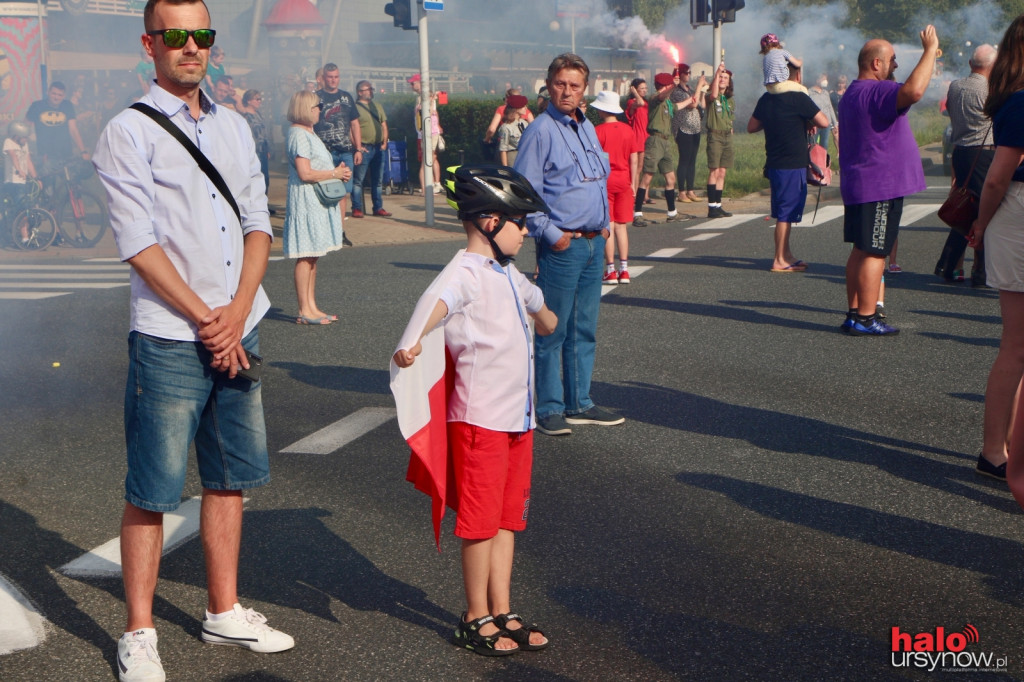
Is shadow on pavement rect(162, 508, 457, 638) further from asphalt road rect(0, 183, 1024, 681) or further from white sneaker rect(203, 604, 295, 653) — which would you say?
white sneaker rect(203, 604, 295, 653)

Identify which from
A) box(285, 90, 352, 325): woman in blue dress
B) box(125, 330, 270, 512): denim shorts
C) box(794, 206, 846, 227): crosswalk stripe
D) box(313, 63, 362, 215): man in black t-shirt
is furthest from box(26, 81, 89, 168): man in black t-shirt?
box(125, 330, 270, 512): denim shorts

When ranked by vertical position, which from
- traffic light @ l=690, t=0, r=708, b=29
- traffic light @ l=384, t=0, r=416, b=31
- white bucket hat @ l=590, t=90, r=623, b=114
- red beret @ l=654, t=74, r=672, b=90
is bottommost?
white bucket hat @ l=590, t=90, r=623, b=114

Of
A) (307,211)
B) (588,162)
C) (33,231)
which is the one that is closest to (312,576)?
(588,162)

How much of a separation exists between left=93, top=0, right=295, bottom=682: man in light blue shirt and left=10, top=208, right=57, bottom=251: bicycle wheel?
1124 centimetres

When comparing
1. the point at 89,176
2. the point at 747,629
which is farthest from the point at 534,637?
the point at 89,176

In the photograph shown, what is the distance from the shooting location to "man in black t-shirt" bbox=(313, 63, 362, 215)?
558 inches

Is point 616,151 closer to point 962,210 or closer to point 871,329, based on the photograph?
point 871,329

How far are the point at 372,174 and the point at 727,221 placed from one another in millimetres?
4888

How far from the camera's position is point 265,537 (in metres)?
4.52

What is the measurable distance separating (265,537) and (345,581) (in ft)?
1.92

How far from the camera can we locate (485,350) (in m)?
3.52

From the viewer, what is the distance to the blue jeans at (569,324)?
5816 millimetres

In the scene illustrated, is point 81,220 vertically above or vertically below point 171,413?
below

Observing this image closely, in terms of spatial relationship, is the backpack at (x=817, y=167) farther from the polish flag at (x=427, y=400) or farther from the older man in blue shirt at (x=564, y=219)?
the polish flag at (x=427, y=400)
